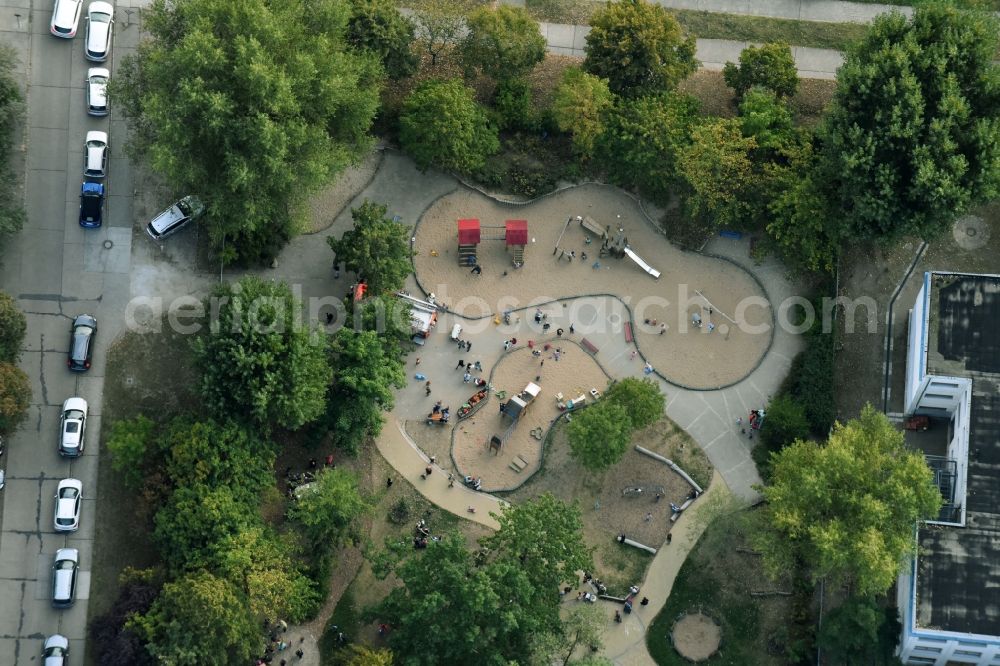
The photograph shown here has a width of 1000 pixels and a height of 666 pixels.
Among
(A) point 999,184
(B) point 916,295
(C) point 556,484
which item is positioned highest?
(A) point 999,184

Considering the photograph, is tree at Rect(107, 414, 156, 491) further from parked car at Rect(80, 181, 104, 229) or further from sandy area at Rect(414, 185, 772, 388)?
sandy area at Rect(414, 185, 772, 388)

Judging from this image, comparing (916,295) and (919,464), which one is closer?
(919,464)

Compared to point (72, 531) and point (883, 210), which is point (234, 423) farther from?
point (883, 210)

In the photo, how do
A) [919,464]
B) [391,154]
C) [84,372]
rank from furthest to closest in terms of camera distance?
[391,154]
[84,372]
[919,464]

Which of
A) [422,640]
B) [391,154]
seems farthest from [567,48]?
[422,640]

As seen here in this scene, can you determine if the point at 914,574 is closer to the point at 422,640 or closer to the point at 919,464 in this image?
the point at 919,464

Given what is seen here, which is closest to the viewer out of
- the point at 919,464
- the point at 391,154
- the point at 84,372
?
the point at 919,464

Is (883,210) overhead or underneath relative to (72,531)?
overhead
